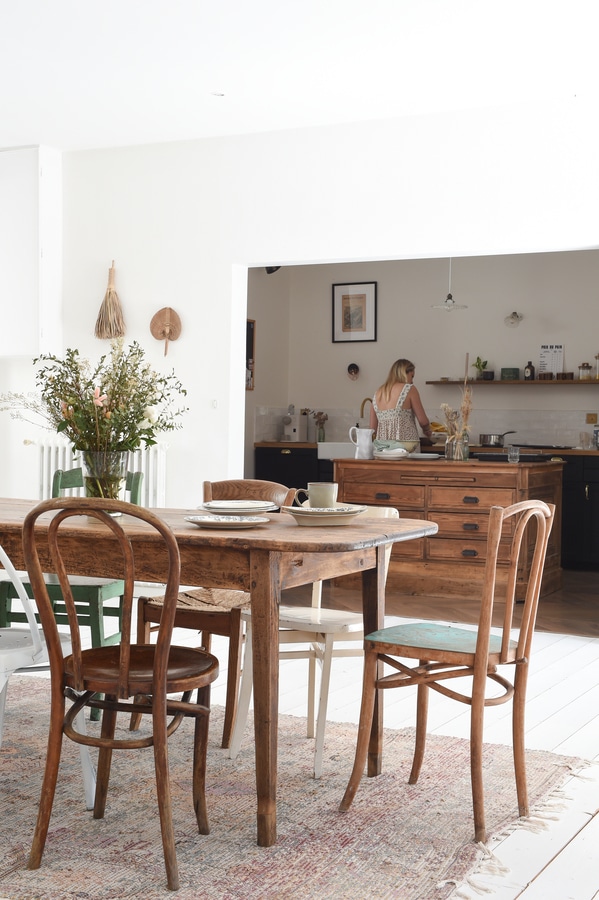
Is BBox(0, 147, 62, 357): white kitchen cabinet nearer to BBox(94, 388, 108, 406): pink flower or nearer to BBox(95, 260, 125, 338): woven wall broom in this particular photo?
BBox(95, 260, 125, 338): woven wall broom

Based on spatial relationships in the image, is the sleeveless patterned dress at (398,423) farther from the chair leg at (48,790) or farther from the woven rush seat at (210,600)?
the chair leg at (48,790)

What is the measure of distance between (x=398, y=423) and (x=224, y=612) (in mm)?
3970

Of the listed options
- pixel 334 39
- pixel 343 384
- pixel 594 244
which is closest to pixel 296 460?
pixel 343 384

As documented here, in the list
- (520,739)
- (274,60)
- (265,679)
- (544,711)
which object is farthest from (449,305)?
(265,679)

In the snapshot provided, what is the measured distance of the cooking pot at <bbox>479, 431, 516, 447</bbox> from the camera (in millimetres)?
8383

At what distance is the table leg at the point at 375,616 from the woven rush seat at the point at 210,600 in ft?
1.38

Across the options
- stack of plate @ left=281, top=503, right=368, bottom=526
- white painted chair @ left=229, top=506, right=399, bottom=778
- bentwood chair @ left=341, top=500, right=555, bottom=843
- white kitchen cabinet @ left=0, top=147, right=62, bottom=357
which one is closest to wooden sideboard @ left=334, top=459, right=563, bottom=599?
white kitchen cabinet @ left=0, top=147, right=62, bottom=357

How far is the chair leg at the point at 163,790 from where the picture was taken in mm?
2283

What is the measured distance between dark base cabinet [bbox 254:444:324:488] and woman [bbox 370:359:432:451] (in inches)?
72.4

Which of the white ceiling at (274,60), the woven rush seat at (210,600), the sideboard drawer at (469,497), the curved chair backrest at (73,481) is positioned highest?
the white ceiling at (274,60)

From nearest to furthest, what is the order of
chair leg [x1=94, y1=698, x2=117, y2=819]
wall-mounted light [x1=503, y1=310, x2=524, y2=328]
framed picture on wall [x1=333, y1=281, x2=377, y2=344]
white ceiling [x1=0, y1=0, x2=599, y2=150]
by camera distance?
1. chair leg [x1=94, y1=698, x2=117, y2=819]
2. white ceiling [x1=0, y1=0, x2=599, y2=150]
3. wall-mounted light [x1=503, y1=310, x2=524, y2=328]
4. framed picture on wall [x1=333, y1=281, x2=377, y2=344]

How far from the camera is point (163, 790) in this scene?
2.31 m

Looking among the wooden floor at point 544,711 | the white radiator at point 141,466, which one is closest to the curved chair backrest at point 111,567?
the wooden floor at point 544,711

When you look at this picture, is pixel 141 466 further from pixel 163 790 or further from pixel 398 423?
pixel 163 790
